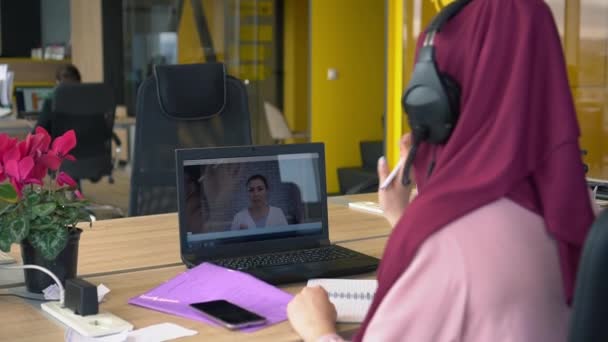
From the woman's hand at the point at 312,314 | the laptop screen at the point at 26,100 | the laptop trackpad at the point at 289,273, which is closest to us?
the woman's hand at the point at 312,314

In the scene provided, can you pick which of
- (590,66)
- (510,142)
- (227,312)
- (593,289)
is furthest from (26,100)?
(593,289)

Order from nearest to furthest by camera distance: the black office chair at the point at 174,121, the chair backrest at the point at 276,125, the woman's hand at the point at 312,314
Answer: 1. the woman's hand at the point at 312,314
2. the black office chair at the point at 174,121
3. the chair backrest at the point at 276,125

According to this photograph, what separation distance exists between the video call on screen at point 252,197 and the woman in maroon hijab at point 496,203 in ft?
2.85

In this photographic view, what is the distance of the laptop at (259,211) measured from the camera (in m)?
1.97

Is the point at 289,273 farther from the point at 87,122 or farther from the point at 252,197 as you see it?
the point at 87,122

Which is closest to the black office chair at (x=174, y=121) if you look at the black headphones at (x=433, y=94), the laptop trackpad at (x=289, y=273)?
the laptop trackpad at (x=289, y=273)

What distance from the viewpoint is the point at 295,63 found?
1004cm

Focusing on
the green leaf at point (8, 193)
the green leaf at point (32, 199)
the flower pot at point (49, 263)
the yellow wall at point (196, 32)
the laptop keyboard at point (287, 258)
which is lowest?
the laptop keyboard at point (287, 258)

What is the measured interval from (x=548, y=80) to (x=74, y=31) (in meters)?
10.1

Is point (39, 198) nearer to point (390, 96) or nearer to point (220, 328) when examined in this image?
point (220, 328)

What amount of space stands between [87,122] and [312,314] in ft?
15.2

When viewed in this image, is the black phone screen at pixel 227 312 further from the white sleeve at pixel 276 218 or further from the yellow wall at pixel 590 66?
the yellow wall at pixel 590 66

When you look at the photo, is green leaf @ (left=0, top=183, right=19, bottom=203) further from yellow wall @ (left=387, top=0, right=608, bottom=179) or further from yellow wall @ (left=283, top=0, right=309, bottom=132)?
yellow wall @ (left=283, top=0, right=309, bottom=132)

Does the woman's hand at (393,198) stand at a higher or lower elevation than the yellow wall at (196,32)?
lower
